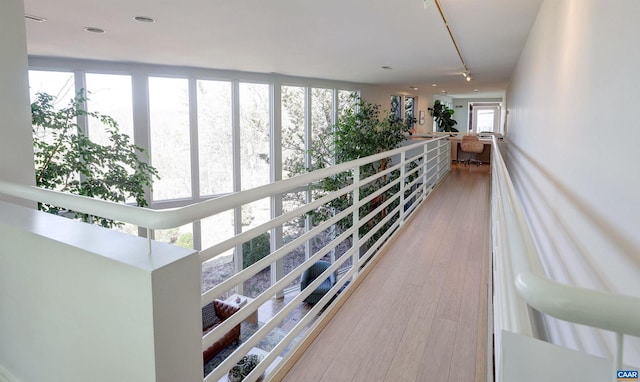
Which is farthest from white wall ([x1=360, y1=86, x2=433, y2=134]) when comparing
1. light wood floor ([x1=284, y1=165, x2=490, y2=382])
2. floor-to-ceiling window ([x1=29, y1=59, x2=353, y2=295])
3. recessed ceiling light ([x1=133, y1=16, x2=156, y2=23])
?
light wood floor ([x1=284, y1=165, x2=490, y2=382])

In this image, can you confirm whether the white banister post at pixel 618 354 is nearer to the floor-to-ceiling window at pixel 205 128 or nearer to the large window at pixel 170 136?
the floor-to-ceiling window at pixel 205 128

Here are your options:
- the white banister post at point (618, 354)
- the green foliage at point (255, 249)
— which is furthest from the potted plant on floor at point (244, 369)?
the white banister post at point (618, 354)

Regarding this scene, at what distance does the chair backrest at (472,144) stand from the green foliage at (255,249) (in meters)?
5.26

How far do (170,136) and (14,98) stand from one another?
543 cm

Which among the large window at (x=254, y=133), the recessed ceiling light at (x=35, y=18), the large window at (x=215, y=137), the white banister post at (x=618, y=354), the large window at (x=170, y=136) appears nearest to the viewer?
the white banister post at (x=618, y=354)

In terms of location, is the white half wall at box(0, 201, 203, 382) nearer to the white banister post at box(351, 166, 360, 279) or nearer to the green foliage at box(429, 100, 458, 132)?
the white banister post at box(351, 166, 360, 279)

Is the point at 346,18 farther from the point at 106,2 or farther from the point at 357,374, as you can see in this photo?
the point at 357,374

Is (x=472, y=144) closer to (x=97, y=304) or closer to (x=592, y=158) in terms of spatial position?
(x=592, y=158)

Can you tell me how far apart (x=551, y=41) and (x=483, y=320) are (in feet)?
8.00

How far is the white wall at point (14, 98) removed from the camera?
1777 millimetres

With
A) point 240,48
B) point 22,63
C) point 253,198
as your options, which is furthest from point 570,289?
point 240,48

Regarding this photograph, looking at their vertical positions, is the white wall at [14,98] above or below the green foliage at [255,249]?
above

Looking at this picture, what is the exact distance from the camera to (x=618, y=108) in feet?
4.91

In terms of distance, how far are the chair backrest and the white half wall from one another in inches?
365
